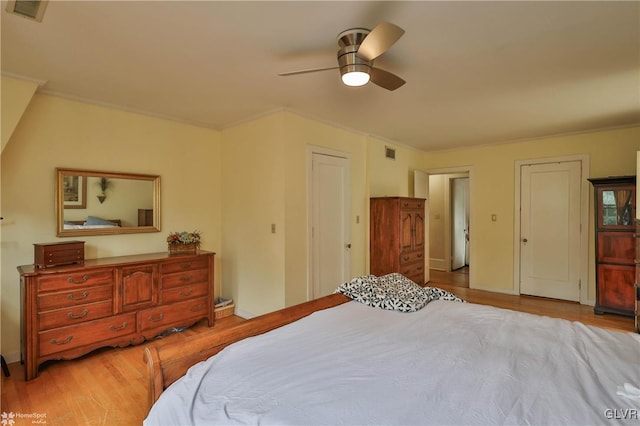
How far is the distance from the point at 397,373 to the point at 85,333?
281cm

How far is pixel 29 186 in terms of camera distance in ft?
9.53

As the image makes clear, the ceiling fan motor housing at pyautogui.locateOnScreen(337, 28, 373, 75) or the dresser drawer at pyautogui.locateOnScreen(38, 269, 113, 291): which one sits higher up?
the ceiling fan motor housing at pyautogui.locateOnScreen(337, 28, 373, 75)

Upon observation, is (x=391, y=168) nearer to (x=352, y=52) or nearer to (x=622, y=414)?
(x=352, y=52)

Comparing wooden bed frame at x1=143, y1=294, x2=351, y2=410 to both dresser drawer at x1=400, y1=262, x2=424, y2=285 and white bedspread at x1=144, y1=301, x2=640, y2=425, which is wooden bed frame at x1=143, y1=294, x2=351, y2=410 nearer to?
white bedspread at x1=144, y1=301, x2=640, y2=425

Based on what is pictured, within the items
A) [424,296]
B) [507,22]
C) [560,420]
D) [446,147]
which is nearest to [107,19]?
[507,22]

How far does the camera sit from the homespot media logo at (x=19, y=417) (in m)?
2.02

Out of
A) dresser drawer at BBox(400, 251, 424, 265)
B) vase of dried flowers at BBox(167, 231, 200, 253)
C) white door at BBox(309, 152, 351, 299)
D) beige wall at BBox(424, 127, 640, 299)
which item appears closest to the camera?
vase of dried flowers at BBox(167, 231, 200, 253)

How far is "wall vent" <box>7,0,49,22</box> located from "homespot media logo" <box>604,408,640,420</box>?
303 centimetres

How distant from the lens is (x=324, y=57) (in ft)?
7.56

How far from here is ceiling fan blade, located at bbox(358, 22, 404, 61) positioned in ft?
5.25

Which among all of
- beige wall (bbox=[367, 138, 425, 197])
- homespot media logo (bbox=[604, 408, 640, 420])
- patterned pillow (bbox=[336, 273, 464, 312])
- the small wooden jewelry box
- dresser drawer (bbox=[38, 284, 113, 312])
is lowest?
dresser drawer (bbox=[38, 284, 113, 312])

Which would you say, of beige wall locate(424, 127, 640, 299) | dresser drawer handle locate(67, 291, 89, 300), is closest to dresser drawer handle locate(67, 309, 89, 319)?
dresser drawer handle locate(67, 291, 89, 300)

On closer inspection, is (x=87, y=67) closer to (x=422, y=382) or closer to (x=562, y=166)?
(x=422, y=382)

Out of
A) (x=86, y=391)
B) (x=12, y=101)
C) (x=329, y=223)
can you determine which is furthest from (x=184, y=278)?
(x=12, y=101)
